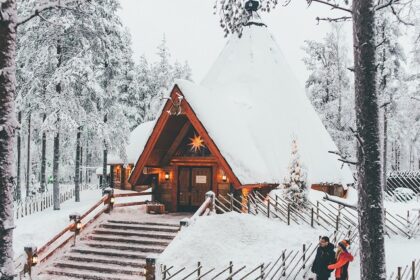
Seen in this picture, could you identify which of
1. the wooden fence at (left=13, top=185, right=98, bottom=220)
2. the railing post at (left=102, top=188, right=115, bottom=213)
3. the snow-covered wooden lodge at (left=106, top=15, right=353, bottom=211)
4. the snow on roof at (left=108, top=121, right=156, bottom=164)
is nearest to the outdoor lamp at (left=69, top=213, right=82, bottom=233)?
the railing post at (left=102, top=188, right=115, bottom=213)

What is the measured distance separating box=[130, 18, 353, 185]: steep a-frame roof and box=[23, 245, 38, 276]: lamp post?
6350mm

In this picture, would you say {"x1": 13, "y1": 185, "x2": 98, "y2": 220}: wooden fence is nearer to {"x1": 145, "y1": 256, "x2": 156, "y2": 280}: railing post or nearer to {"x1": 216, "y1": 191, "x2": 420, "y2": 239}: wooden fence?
{"x1": 216, "y1": 191, "x2": 420, "y2": 239}: wooden fence

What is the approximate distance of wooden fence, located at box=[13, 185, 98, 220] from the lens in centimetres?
2367

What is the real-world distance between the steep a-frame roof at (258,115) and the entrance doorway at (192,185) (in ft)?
8.83

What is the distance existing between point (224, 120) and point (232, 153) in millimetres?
2302

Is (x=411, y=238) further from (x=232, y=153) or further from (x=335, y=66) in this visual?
(x=335, y=66)

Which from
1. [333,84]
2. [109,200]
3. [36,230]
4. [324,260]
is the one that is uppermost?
[333,84]

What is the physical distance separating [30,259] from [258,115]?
12.7 m

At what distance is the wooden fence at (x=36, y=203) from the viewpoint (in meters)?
23.7

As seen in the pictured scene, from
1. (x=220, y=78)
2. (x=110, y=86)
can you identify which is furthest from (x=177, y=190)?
(x=110, y=86)

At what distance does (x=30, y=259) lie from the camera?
14281mm

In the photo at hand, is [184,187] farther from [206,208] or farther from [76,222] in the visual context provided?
[76,222]

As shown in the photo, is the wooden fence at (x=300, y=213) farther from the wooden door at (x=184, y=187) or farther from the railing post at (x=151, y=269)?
the railing post at (x=151, y=269)

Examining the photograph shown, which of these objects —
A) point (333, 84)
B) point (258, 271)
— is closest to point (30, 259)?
point (258, 271)
